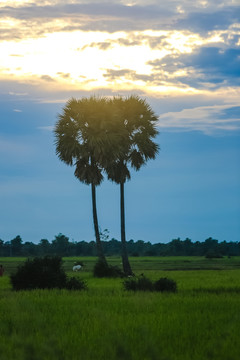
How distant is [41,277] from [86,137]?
952 inches

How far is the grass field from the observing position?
12.2m

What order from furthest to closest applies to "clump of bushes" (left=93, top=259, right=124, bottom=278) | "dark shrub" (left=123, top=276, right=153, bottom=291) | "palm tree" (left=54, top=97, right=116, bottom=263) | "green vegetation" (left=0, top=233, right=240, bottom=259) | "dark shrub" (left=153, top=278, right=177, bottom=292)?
"green vegetation" (left=0, top=233, right=240, bottom=259)
"palm tree" (left=54, top=97, right=116, bottom=263)
"clump of bushes" (left=93, top=259, right=124, bottom=278)
"dark shrub" (left=123, top=276, right=153, bottom=291)
"dark shrub" (left=153, top=278, right=177, bottom=292)

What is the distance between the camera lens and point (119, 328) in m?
15.8

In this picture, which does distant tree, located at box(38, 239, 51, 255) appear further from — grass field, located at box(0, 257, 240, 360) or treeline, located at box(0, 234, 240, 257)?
grass field, located at box(0, 257, 240, 360)

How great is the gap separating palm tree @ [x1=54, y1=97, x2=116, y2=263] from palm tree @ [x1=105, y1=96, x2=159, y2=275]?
1182 millimetres

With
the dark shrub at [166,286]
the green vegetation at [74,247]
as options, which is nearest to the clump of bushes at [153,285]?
the dark shrub at [166,286]

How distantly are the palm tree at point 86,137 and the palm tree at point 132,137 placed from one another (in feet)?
3.88

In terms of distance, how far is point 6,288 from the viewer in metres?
31.8

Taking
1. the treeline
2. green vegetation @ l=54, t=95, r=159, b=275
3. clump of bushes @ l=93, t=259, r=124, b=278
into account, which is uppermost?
green vegetation @ l=54, t=95, r=159, b=275

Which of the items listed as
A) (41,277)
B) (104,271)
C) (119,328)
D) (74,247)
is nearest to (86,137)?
(104,271)

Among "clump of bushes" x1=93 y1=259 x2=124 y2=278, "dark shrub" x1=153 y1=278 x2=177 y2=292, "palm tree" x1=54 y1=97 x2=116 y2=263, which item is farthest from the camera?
"palm tree" x1=54 y1=97 x2=116 y2=263

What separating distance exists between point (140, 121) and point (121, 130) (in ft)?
8.17

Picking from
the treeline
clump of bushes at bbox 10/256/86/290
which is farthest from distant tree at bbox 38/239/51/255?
clump of bushes at bbox 10/256/86/290

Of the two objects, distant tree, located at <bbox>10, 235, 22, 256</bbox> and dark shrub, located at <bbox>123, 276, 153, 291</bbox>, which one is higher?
distant tree, located at <bbox>10, 235, 22, 256</bbox>
